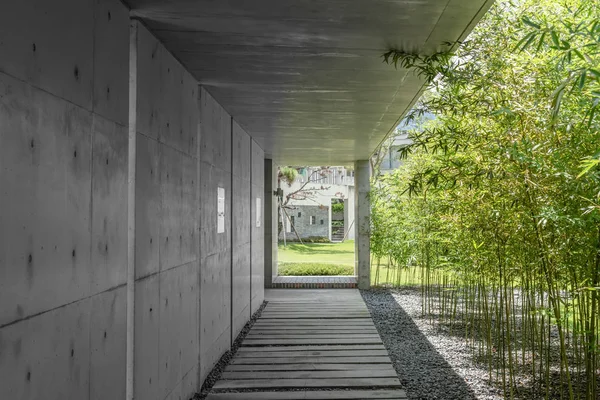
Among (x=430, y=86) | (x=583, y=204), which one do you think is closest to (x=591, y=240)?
(x=583, y=204)

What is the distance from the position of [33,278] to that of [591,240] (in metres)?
2.74

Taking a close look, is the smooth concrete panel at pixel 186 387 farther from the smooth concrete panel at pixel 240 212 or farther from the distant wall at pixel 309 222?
the distant wall at pixel 309 222

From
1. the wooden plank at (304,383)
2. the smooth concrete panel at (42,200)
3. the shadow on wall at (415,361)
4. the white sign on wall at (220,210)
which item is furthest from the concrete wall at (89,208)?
the shadow on wall at (415,361)

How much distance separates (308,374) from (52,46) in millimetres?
3798

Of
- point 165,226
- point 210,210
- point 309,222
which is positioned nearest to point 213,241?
point 210,210

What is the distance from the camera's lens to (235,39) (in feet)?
11.2

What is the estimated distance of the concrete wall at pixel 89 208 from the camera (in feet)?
5.74

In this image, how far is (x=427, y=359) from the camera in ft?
18.7

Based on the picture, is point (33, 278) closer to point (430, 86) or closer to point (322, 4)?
point (322, 4)

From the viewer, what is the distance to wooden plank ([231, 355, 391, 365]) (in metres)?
5.50

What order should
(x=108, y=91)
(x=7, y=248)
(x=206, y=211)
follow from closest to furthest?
1. (x=7, y=248)
2. (x=108, y=91)
3. (x=206, y=211)

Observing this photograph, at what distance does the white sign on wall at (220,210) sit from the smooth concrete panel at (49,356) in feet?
10.5

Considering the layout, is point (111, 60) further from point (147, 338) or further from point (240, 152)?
point (240, 152)

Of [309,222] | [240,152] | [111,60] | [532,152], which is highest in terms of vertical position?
[240,152]
